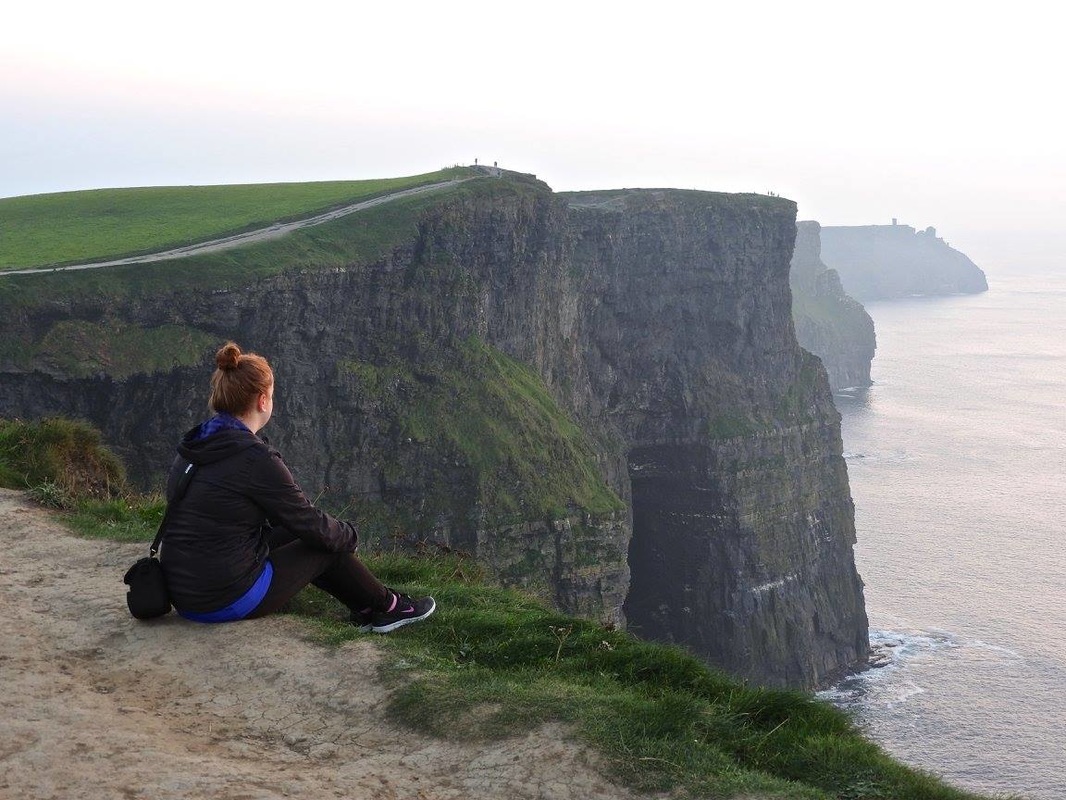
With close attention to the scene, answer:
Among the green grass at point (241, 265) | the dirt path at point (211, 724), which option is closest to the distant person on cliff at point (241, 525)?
the dirt path at point (211, 724)

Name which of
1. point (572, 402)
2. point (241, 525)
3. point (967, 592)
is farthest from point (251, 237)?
point (967, 592)

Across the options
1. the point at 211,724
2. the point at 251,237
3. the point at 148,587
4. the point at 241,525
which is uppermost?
the point at 251,237

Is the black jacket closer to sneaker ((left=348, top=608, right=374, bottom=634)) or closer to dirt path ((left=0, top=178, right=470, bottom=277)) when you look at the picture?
sneaker ((left=348, top=608, right=374, bottom=634))

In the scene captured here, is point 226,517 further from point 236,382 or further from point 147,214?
point 147,214

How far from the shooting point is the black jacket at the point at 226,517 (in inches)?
375

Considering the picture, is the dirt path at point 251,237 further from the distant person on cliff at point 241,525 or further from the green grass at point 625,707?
the green grass at point 625,707

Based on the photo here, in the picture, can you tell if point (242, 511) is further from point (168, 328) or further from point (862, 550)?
point (862, 550)

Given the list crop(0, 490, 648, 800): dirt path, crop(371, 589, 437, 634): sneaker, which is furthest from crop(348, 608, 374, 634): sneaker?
crop(0, 490, 648, 800): dirt path

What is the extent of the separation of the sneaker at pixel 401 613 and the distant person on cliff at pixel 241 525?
1.0 inches

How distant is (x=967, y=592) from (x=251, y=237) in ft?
223

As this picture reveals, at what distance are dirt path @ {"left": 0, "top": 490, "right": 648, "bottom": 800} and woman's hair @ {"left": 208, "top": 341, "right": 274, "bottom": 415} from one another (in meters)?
2.29

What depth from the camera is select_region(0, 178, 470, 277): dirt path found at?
51.6m

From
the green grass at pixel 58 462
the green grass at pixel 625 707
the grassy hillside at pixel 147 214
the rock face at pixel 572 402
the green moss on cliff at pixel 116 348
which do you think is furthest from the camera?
the grassy hillside at pixel 147 214

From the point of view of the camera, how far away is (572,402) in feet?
256
